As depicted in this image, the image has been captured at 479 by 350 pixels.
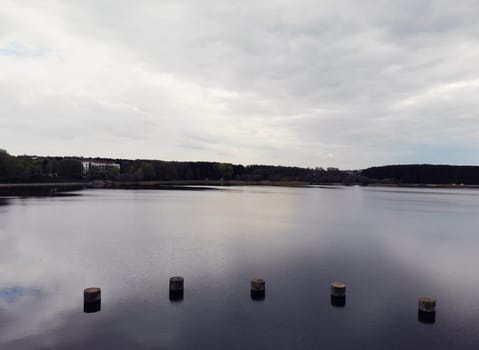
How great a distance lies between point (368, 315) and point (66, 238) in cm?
1527

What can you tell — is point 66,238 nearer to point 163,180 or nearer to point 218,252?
point 218,252

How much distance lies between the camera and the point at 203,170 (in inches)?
5556

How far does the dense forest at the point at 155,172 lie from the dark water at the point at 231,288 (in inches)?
2848

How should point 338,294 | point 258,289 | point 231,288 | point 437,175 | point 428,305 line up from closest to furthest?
point 428,305, point 338,294, point 258,289, point 231,288, point 437,175

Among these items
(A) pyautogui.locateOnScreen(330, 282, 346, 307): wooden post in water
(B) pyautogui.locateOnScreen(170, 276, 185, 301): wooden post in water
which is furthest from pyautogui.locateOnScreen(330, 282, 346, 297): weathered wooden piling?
(B) pyautogui.locateOnScreen(170, 276, 185, 301): wooden post in water

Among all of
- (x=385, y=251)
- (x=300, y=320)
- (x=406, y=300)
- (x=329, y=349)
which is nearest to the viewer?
(x=329, y=349)

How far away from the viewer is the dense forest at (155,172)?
82.9 meters

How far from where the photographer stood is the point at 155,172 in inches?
4577

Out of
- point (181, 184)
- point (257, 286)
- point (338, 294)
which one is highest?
point (181, 184)

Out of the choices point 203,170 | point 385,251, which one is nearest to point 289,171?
point 203,170

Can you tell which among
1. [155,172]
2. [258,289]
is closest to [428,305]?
[258,289]

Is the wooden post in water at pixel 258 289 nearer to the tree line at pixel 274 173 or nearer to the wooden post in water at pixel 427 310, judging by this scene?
the wooden post in water at pixel 427 310

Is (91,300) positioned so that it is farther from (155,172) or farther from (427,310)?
(155,172)

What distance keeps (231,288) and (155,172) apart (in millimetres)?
109112
